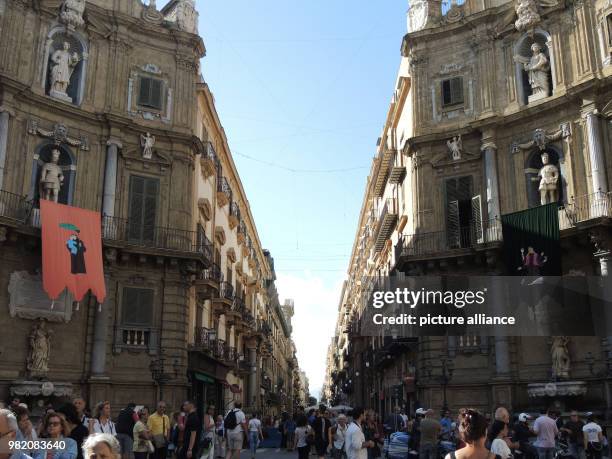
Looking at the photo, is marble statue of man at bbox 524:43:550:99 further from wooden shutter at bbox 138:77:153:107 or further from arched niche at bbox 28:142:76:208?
arched niche at bbox 28:142:76:208

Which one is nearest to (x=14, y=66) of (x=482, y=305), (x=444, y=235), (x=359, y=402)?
(x=444, y=235)

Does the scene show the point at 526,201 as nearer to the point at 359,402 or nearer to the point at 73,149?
the point at 73,149

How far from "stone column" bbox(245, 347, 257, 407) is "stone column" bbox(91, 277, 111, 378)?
2113 centimetres

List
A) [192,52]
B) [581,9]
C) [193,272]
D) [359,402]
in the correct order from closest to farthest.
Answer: [581,9] < [193,272] < [192,52] < [359,402]

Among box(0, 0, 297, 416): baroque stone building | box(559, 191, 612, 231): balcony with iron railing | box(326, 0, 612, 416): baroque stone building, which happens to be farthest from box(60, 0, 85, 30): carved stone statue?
box(559, 191, 612, 231): balcony with iron railing

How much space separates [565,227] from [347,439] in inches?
593

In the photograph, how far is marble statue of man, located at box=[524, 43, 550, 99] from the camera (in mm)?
25906

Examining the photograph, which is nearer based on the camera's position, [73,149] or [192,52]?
[73,149]

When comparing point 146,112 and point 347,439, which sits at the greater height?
point 146,112

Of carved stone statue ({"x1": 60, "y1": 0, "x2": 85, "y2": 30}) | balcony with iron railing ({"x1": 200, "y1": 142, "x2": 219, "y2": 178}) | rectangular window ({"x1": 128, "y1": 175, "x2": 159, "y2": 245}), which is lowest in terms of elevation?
rectangular window ({"x1": 128, "y1": 175, "x2": 159, "y2": 245})

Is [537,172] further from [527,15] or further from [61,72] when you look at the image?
[61,72]

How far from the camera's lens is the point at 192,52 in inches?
1145

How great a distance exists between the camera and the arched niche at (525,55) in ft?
85.8

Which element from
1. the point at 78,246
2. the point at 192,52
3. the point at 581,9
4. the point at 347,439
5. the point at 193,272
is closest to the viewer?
the point at 347,439
